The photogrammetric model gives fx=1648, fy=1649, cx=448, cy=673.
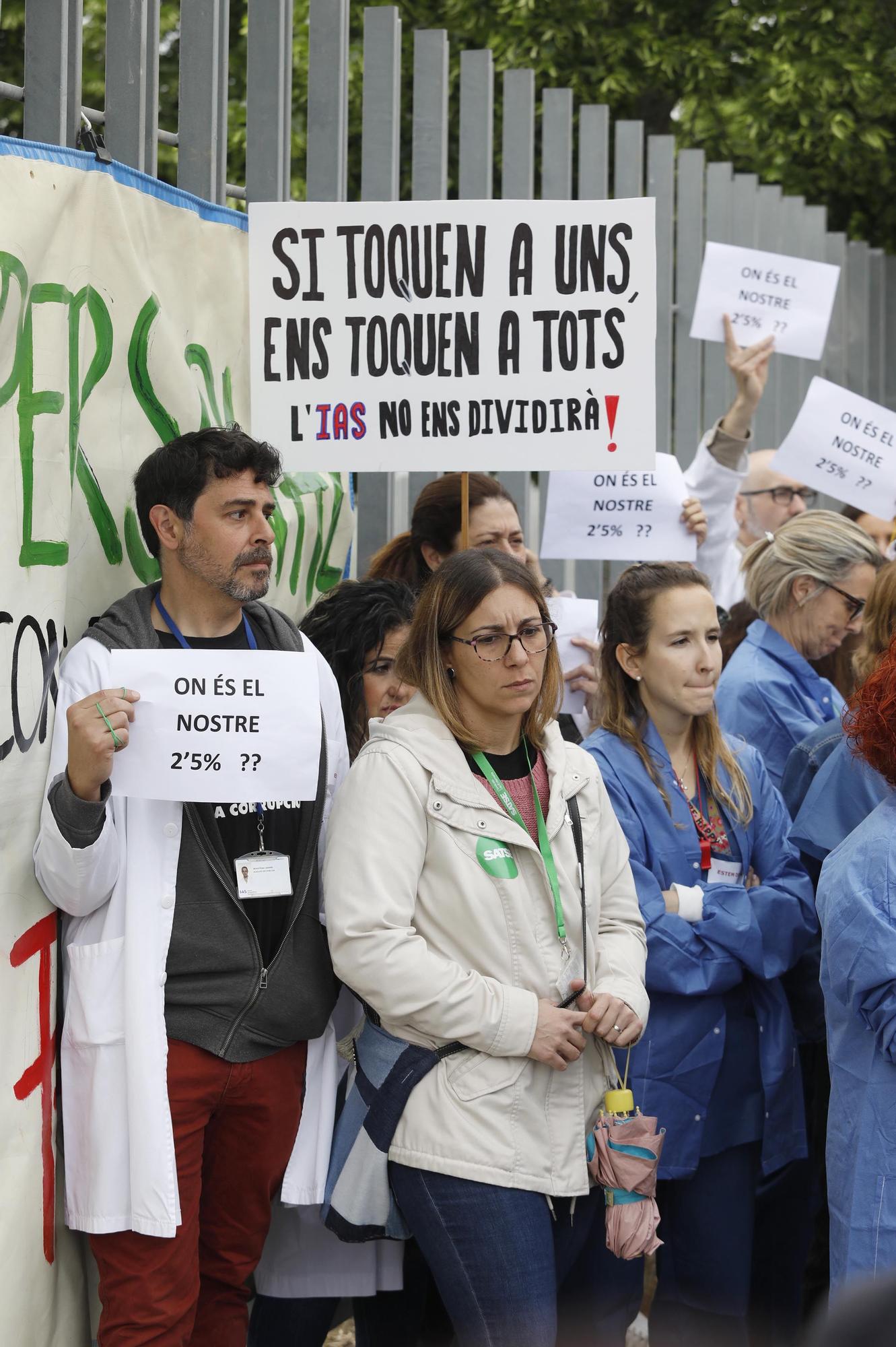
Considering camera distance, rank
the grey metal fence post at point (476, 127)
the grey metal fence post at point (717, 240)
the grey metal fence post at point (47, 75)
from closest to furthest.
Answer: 1. the grey metal fence post at point (47, 75)
2. the grey metal fence post at point (476, 127)
3. the grey metal fence post at point (717, 240)

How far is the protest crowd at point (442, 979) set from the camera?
3.04m

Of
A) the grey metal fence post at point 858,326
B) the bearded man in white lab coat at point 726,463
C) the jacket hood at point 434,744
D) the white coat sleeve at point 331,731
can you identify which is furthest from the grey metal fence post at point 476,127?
the grey metal fence post at point 858,326

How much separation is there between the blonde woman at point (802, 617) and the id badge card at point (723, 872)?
0.88 metres

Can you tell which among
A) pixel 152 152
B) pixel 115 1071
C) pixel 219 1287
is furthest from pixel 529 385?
pixel 219 1287

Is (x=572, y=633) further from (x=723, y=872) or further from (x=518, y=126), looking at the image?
(x=518, y=126)

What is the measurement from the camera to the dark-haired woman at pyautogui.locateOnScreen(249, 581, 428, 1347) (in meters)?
3.66

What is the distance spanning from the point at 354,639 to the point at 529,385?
74 centimetres

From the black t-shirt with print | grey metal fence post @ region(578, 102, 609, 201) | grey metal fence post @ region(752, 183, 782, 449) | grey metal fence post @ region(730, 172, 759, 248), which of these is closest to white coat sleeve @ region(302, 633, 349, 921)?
the black t-shirt with print

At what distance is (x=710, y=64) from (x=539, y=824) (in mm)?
9682

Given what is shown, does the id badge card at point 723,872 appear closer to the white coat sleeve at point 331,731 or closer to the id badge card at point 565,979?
the id badge card at point 565,979

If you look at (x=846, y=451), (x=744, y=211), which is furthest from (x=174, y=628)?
(x=744, y=211)

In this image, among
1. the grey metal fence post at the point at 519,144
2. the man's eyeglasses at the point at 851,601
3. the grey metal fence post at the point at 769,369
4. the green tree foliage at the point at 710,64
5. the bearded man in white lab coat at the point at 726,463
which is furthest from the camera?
the green tree foliage at the point at 710,64

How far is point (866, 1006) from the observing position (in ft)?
9.79

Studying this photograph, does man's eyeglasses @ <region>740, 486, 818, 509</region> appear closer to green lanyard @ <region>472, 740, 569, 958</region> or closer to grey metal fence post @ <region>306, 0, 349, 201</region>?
grey metal fence post @ <region>306, 0, 349, 201</region>
